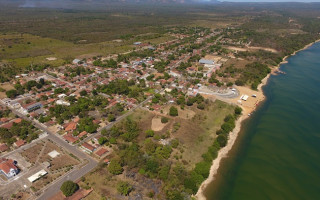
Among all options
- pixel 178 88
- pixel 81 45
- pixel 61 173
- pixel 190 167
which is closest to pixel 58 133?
pixel 61 173

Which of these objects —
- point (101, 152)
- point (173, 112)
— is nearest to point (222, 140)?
point (173, 112)

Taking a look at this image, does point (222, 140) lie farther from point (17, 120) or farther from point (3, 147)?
point (17, 120)

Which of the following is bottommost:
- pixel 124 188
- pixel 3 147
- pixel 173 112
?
pixel 124 188

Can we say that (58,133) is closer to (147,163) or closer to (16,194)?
(16,194)

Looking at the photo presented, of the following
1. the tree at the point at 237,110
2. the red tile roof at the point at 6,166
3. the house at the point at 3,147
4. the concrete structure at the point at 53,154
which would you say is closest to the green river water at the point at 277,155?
the tree at the point at 237,110

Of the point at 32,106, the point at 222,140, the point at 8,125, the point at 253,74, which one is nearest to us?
the point at 222,140

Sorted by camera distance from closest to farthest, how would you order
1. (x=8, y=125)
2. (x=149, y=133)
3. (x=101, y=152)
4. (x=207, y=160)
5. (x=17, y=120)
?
(x=207, y=160) < (x=101, y=152) < (x=149, y=133) < (x=8, y=125) < (x=17, y=120)

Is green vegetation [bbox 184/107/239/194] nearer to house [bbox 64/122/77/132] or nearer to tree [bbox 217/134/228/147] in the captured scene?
tree [bbox 217/134/228/147]
